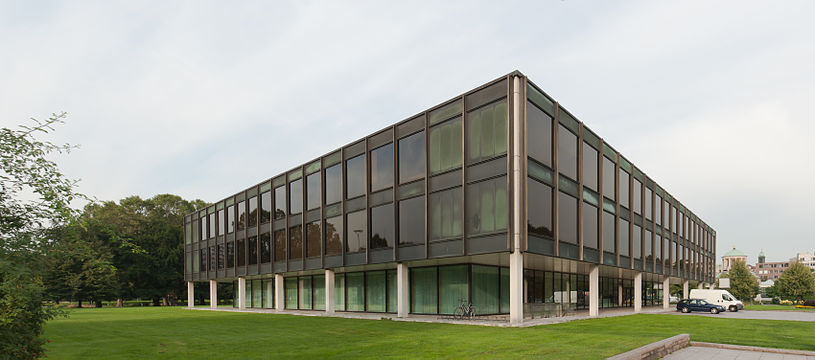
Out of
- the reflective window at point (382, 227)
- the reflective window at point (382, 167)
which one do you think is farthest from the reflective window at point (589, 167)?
the reflective window at point (382, 227)

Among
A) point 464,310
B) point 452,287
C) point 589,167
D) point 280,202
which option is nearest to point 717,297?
point 589,167

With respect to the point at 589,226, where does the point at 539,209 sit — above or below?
above

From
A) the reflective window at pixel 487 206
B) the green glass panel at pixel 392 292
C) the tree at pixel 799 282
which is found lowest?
the tree at pixel 799 282

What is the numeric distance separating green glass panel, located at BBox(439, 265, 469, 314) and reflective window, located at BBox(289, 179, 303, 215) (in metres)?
15.3

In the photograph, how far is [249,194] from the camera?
51.2 m

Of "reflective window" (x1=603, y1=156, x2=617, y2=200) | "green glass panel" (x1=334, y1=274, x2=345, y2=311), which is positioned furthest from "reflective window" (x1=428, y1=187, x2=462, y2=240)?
"reflective window" (x1=603, y1=156, x2=617, y2=200)

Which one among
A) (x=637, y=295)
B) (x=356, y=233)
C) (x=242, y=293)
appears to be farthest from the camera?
(x=242, y=293)

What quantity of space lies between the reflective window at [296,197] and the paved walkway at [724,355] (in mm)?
31721

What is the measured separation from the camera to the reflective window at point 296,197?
42.6m

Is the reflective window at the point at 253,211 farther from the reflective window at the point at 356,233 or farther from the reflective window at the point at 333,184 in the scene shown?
the reflective window at the point at 356,233

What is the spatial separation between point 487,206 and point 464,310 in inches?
274

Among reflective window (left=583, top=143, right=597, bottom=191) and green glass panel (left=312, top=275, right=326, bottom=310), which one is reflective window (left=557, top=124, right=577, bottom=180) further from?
green glass panel (left=312, top=275, right=326, bottom=310)

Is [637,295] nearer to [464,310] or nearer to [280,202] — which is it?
[464,310]

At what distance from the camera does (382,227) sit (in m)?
33.5
